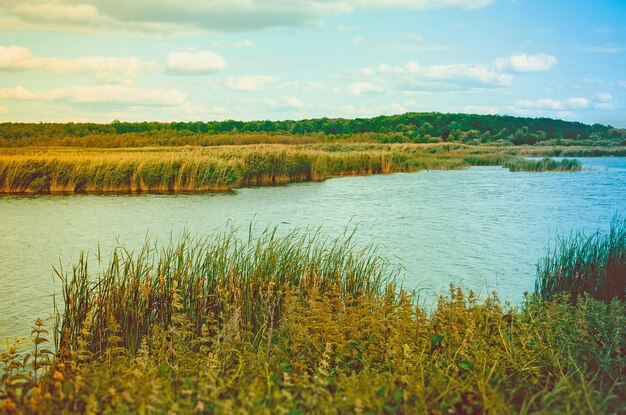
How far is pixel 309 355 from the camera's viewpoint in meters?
6.02

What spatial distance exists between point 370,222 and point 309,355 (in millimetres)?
13411

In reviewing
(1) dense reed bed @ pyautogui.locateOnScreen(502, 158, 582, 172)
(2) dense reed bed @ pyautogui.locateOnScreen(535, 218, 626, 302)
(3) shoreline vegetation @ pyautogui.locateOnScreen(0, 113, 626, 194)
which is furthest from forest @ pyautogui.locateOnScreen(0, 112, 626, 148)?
(2) dense reed bed @ pyautogui.locateOnScreen(535, 218, 626, 302)

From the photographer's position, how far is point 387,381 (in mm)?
4133

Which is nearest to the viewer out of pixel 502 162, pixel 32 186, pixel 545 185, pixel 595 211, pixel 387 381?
pixel 387 381

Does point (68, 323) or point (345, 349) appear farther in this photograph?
point (68, 323)

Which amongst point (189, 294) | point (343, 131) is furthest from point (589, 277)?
point (343, 131)

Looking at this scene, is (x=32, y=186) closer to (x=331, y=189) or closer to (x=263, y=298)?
(x=331, y=189)

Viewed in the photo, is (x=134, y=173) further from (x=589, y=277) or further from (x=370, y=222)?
(x=589, y=277)

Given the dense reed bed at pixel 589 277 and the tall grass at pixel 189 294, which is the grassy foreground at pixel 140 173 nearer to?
the tall grass at pixel 189 294

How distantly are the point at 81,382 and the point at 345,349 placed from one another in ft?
8.26

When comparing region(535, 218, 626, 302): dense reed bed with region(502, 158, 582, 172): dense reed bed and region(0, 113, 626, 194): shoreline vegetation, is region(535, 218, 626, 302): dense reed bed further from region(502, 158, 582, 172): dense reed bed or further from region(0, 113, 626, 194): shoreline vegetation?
region(502, 158, 582, 172): dense reed bed

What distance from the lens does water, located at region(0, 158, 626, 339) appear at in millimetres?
11859

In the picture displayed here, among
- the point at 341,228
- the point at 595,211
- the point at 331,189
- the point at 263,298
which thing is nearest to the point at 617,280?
the point at 263,298

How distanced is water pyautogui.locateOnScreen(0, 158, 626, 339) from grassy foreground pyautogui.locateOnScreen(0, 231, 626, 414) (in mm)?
2680
